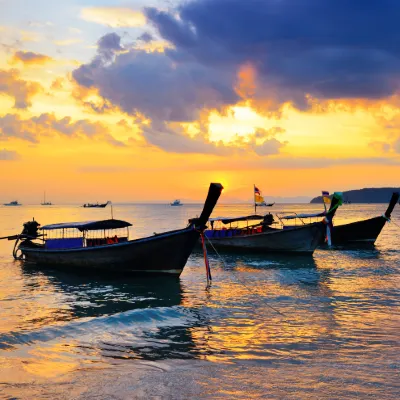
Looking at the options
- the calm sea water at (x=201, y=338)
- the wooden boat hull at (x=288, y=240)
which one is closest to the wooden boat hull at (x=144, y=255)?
the calm sea water at (x=201, y=338)

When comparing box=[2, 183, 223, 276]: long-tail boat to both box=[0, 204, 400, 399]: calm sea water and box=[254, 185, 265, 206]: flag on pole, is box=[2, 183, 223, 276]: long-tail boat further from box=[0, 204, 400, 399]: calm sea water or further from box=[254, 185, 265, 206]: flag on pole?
box=[254, 185, 265, 206]: flag on pole

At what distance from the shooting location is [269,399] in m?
7.84

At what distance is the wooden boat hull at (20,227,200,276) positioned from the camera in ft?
69.7

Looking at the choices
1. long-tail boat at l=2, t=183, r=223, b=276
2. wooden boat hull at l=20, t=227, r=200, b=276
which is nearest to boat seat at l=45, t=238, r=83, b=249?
long-tail boat at l=2, t=183, r=223, b=276

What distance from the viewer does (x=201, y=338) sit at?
11883 mm

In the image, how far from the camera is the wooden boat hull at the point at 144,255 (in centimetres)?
2125

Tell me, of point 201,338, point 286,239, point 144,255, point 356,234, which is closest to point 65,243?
point 144,255

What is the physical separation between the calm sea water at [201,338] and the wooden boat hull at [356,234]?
19847 mm

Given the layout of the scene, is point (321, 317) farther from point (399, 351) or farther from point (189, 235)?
point (189, 235)

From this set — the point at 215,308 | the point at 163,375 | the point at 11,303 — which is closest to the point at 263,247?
the point at 215,308

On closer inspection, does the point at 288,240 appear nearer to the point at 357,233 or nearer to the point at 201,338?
the point at 357,233

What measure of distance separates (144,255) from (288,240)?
44.2 feet

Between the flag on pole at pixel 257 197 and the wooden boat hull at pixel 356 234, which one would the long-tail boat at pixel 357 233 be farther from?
the flag on pole at pixel 257 197

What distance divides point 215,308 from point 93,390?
8.05 m
